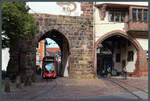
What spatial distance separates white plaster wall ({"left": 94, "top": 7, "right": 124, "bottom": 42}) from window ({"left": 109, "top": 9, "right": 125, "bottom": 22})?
499 millimetres

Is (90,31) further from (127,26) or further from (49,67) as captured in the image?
(49,67)

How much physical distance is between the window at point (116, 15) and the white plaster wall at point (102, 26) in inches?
19.7

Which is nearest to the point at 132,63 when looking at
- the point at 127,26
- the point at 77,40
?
the point at 127,26

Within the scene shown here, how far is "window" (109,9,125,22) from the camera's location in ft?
89.6

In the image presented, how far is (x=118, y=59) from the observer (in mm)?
32281

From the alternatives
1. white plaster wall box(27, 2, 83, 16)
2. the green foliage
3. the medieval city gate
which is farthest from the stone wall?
the green foliage

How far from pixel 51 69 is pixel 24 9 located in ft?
39.4

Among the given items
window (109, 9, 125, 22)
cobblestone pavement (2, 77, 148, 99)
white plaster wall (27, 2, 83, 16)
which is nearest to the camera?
cobblestone pavement (2, 77, 148, 99)

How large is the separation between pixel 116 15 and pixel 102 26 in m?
2.19

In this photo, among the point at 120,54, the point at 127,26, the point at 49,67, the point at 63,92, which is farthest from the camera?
the point at 120,54

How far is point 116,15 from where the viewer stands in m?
27.5

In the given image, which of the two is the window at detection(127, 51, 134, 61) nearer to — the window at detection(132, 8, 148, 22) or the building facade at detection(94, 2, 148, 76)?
the building facade at detection(94, 2, 148, 76)

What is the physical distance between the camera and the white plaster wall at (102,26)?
86.6ft

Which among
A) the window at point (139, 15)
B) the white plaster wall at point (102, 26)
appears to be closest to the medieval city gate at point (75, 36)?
the white plaster wall at point (102, 26)
